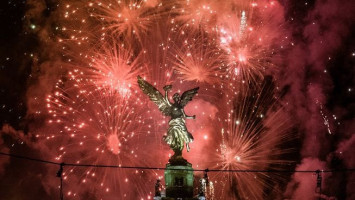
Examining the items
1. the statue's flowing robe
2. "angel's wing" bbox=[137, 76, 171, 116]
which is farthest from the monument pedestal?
"angel's wing" bbox=[137, 76, 171, 116]

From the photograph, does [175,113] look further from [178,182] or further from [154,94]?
[178,182]

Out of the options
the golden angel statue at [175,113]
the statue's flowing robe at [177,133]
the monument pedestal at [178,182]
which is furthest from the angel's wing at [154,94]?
the monument pedestal at [178,182]

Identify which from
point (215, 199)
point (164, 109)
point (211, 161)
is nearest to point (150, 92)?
point (164, 109)

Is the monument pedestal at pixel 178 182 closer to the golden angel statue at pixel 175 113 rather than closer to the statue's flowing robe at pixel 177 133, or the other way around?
the golden angel statue at pixel 175 113

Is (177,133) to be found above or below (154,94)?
below

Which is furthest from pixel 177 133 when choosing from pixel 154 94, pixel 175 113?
pixel 154 94

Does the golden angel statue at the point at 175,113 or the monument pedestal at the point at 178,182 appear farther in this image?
the monument pedestal at the point at 178,182

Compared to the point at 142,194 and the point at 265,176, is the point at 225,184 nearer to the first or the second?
the point at 265,176

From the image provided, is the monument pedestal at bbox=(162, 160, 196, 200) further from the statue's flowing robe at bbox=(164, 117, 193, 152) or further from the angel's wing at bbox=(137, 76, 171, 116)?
the angel's wing at bbox=(137, 76, 171, 116)
